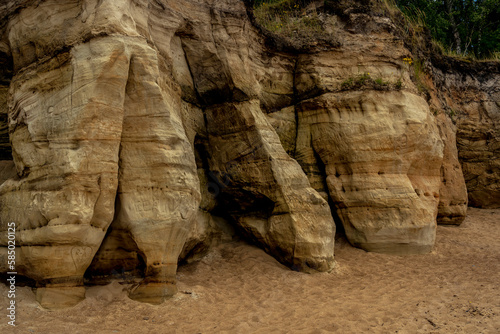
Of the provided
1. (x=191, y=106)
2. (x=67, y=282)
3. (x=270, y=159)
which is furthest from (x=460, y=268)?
(x=67, y=282)

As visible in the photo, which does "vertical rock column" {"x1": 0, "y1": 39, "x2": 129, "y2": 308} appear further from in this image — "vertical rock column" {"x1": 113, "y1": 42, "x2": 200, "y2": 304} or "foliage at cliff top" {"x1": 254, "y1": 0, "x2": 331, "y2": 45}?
"foliage at cliff top" {"x1": 254, "y1": 0, "x2": 331, "y2": 45}

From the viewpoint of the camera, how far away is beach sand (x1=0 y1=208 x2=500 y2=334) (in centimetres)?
522

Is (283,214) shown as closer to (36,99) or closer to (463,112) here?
(36,99)

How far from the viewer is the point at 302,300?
255 inches

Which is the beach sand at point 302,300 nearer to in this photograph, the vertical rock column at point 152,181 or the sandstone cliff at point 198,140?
the sandstone cliff at point 198,140

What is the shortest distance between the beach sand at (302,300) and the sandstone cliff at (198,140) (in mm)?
287

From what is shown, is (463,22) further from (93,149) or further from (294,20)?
(93,149)

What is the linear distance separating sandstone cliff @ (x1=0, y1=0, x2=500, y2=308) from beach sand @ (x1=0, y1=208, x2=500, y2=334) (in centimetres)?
29

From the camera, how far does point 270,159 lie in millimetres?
7988

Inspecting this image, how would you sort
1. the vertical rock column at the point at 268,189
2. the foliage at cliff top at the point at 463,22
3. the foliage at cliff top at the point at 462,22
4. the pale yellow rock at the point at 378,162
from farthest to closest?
1. the foliage at cliff top at the point at 463,22
2. the foliage at cliff top at the point at 462,22
3. the pale yellow rock at the point at 378,162
4. the vertical rock column at the point at 268,189

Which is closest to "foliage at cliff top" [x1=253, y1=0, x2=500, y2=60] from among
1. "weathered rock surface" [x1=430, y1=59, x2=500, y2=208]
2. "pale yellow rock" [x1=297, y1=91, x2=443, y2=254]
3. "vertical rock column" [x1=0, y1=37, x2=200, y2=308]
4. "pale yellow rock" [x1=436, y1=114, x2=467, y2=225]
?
"weathered rock surface" [x1=430, y1=59, x2=500, y2=208]

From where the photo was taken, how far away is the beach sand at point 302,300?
5223 millimetres

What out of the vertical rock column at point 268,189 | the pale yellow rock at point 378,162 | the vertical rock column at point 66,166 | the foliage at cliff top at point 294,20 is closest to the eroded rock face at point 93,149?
the vertical rock column at point 66,166

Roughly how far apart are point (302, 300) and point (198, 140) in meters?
3.71
